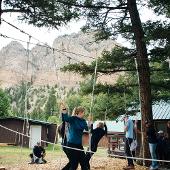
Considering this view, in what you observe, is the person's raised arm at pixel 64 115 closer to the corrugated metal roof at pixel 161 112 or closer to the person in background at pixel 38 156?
the person in background at pixel 38 156

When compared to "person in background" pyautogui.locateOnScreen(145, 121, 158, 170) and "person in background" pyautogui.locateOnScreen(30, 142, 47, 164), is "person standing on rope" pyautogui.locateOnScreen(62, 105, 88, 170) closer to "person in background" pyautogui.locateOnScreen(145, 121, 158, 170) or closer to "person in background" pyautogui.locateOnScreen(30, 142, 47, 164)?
"person in background" pyautogui.locateOnScreen(145, 121, 158, 170)

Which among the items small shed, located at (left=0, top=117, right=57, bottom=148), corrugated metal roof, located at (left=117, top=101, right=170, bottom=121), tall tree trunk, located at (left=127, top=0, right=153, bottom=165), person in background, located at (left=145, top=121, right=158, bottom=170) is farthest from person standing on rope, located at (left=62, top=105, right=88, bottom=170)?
small shed, located at (left=0, top=117, right=57, bottom=148)

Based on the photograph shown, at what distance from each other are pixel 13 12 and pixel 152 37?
3969 millimetres

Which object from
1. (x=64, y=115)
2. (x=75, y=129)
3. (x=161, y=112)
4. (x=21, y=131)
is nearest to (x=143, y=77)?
(x=75, y=129)

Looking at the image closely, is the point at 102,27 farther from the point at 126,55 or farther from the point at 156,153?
the point at 156,153

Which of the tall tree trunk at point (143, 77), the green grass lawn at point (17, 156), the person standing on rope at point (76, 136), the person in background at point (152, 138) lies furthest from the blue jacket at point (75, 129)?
the tall tree trunk at point (143, 77)

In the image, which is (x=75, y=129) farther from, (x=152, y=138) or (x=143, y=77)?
(x=143, y=77)

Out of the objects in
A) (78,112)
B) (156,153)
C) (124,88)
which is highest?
(124,88)

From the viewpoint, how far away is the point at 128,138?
40.7ft

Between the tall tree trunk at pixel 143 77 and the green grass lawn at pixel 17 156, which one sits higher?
the tall tree trunk at pixel 143 77

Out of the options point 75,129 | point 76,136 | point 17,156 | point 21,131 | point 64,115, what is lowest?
point 17,156

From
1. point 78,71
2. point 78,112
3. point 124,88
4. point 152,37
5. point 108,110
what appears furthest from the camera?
point 108,110

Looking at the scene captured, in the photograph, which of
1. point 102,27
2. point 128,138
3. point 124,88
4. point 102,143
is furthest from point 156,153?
point 102,143

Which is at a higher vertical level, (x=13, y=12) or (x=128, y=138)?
(x=13, y=12)
